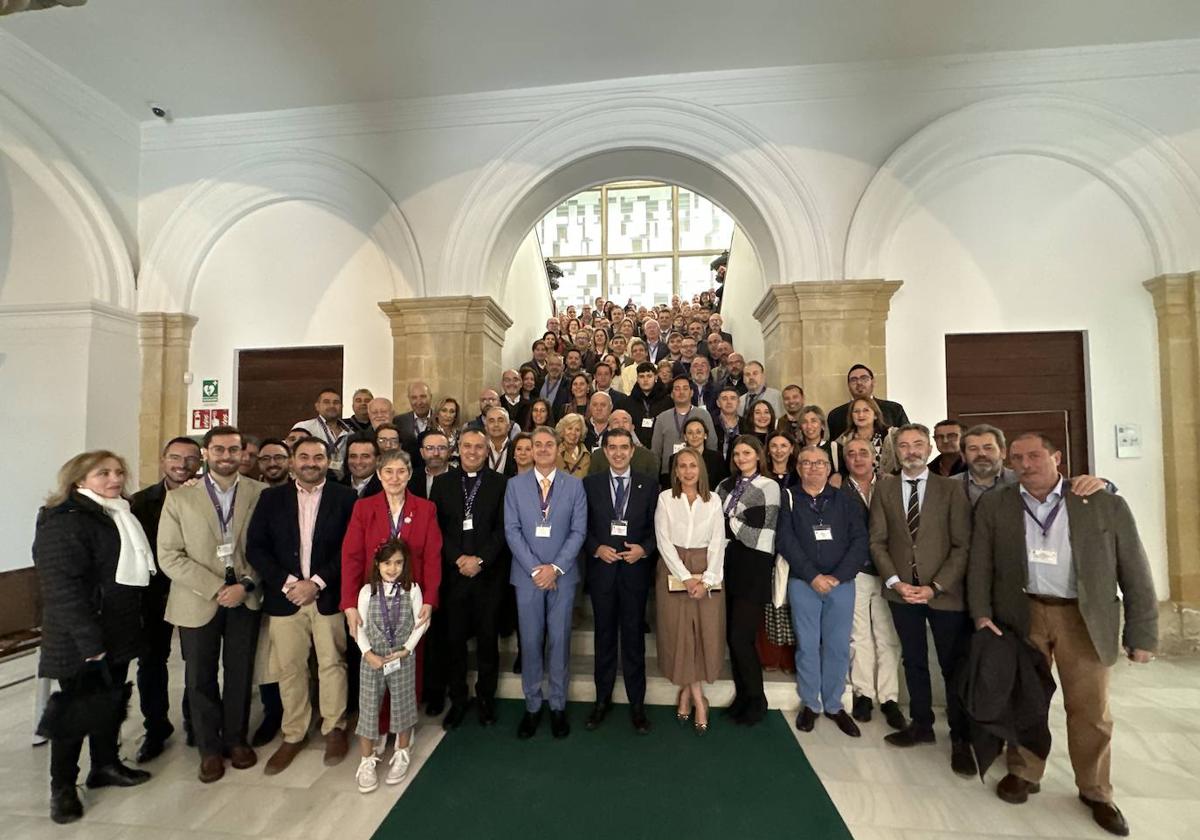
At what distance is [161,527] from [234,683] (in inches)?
35.3

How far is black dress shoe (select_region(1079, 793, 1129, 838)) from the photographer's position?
2295 mm

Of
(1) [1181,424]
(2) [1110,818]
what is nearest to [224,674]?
(2) [1110,818]

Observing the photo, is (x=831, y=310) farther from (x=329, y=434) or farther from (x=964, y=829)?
(x=329, y=434)

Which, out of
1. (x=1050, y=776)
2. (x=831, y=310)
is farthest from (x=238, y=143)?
(x=1050, y=776)

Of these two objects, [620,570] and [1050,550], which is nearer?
[1050,550]

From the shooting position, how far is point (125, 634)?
2.55m

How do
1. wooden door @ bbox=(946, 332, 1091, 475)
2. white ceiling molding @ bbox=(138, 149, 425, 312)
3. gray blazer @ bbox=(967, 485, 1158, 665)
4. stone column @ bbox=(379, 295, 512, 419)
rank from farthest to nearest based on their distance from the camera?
white ceiling molding @ bbox=(138, 149, 425, 312)
stone column @ bbox=(379, 295, 512, 419)
wooden door @ bbox=(946, 332, 1091, 475)
gray blazer @ bbox=(967, 485, 1158, 665)

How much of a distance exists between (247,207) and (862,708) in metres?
7.19

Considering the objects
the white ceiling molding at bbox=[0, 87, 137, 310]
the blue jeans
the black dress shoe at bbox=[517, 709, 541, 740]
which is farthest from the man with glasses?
the white ceiling molding at bbox=[0, 87, 137, 310]

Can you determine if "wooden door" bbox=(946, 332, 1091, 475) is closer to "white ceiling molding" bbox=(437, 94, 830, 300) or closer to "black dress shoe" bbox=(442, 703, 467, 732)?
"white ceiling molding" bbox=(437, 94, 830, 300)

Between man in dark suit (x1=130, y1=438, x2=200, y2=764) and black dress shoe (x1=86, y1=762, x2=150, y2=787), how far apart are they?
22 cm

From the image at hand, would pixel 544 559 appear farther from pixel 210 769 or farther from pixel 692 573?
pixel 210 769

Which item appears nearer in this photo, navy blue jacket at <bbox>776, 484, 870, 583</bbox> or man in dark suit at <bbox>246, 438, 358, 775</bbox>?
man in dark suit at <bbox>246, 438, 358, 775</bbox>

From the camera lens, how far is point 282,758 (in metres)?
2.78
